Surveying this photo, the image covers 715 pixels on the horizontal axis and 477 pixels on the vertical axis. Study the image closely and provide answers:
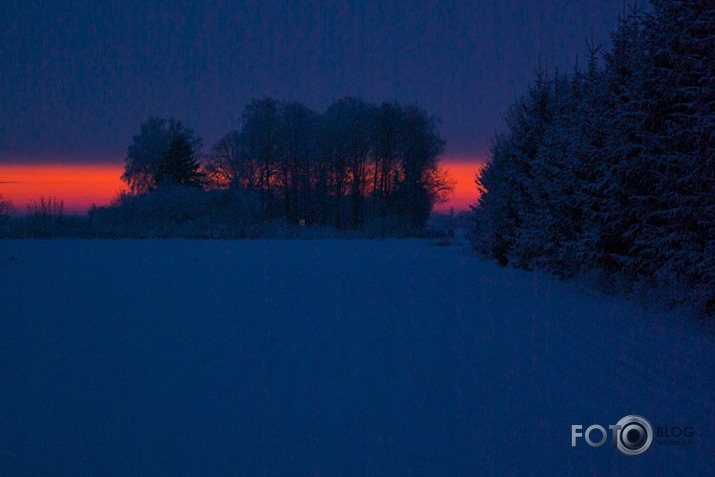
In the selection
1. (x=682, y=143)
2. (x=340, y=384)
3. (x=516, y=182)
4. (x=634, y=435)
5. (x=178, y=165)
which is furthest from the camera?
(x=178, y=165)

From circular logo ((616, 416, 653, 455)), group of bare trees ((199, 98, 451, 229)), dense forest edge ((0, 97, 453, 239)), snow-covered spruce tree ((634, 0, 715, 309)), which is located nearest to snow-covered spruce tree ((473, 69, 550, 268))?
snow-covered spruce tree ((634, 0, 715, 309))

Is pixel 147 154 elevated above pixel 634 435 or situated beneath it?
elevated above

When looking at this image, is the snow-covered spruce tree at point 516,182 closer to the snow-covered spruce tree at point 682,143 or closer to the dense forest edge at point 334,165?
the snow-covered spruce tree at point 682,143

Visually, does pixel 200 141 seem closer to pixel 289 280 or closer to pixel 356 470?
pixel 289 280

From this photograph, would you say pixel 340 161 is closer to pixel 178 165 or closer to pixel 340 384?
pixel 178 165

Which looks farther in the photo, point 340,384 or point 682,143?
point 682,143

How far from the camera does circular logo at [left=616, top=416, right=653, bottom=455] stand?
127 inches

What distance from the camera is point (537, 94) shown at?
14500 millimetres

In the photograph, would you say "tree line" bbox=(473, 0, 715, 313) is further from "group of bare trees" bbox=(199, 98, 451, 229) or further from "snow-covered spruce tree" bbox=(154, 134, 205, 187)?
"snow-covered spruce tree" bbox=(154, 134, 205, 187)

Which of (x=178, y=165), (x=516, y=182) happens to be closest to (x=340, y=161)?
(x=178, y=165)

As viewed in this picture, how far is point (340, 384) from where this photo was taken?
171 inches

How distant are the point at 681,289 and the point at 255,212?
32.7 meters

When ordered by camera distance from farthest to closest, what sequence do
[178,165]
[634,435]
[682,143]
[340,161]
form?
[178,165] → [340,161] → [682,143] → [634,435]

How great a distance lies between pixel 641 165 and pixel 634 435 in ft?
20.1
